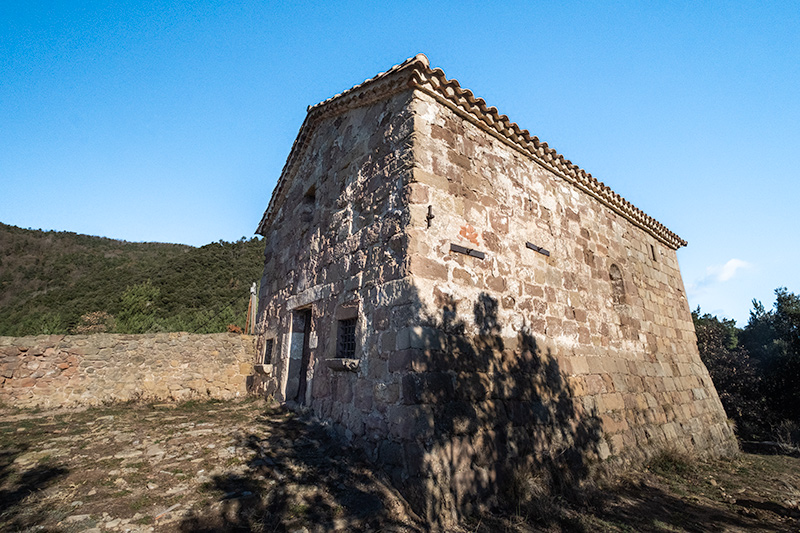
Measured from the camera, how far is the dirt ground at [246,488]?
118 inches

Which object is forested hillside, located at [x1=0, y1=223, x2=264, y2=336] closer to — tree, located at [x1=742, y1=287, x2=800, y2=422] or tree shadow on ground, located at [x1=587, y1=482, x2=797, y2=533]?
tree shadow on ground, located at [x1=587, y1=482, x2=797, y2=533]

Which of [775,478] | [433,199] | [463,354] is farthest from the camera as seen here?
[775,478]

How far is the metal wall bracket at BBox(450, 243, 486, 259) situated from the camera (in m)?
4.33

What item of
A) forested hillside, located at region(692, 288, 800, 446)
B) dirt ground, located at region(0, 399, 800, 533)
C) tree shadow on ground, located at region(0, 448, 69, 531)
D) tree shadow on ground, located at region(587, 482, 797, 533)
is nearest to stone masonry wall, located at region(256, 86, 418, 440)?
dirt ground, located at region(0, 399, 800, 533)

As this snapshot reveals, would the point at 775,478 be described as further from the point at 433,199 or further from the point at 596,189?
the point at 433,199

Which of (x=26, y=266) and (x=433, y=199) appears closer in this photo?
(x=433, y=199)

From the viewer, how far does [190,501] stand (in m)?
3.16

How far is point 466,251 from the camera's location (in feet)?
14.5

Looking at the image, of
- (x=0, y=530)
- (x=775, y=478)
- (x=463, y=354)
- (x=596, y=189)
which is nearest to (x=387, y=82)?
(x=463, y=354)

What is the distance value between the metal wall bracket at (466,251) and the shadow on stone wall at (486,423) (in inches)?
18.8

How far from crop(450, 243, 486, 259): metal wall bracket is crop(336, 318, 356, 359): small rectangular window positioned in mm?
1580

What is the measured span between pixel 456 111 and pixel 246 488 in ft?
16.1

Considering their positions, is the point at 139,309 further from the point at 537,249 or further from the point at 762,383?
the point at 762,383

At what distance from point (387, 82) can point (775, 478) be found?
29.8 ft
